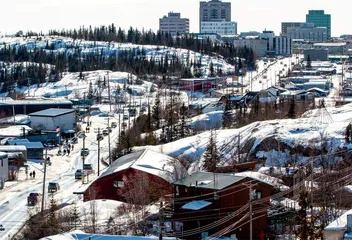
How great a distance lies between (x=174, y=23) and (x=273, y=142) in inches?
3485

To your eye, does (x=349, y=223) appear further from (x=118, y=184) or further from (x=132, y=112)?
(x=132, y=112)

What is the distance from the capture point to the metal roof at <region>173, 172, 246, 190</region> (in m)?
14.6

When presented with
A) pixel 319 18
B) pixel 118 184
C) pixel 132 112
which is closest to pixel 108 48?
pixel 132 112

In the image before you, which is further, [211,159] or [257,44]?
[257,44]

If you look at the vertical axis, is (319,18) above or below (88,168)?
above

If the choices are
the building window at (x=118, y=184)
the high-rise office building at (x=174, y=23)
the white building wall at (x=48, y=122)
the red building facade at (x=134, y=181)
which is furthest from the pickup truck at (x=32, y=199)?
the high-rise office building at (x=174, y=23)

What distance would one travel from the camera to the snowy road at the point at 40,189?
54.9ft

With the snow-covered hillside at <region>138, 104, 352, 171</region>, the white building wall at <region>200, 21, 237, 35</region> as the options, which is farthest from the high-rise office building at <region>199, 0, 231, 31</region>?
the snow-covered hillside at <region>138, 104, 352, 171</region>

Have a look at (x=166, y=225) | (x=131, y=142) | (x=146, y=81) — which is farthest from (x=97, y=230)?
(x=146, y=81)

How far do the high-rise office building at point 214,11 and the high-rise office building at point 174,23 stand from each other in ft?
38.7

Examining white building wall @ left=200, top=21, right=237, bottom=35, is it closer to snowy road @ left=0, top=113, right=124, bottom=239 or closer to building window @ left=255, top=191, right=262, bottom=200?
snowy road @ left=0, top=113, right=124, bottom=239

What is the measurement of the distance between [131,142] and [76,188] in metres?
4.81

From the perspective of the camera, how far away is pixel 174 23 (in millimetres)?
109250

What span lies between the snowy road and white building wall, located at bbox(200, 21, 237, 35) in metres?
89.3
